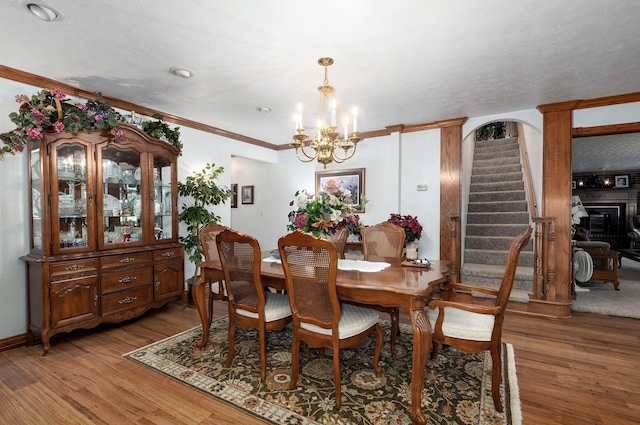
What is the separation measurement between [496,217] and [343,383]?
14.1ft

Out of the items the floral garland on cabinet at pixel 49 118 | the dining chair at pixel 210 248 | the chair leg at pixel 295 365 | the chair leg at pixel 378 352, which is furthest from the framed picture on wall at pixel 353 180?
the chair leg at pixel 295 365

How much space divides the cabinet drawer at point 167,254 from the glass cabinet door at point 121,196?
0.23 meters

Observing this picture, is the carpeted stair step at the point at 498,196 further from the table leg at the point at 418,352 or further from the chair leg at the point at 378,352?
the table leg at the point at 418,352

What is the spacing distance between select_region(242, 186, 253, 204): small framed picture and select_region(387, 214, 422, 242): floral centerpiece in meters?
3.17

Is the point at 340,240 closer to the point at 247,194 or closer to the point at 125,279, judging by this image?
the point at 125,279

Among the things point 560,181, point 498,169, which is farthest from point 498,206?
point 560,181

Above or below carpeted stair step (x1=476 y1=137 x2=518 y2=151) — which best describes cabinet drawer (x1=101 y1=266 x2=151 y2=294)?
below

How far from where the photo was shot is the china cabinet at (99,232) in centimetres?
267

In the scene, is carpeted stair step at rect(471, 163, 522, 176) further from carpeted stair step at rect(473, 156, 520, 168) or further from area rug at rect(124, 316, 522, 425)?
area rug at rect(124, 316, 522, 425)

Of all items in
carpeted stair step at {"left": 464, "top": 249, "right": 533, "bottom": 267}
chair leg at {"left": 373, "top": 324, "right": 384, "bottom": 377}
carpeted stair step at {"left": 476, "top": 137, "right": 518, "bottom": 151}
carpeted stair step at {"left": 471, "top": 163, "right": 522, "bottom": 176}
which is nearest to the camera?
chair leg at {"left": 373, "top": 324, "right": 384, "bottom": 377}

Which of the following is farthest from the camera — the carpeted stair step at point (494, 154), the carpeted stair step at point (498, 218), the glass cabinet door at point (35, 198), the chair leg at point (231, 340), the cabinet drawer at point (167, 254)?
the carpeted stair step at point (494, 154)

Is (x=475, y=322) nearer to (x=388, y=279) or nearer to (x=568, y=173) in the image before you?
(x=388, y=279)

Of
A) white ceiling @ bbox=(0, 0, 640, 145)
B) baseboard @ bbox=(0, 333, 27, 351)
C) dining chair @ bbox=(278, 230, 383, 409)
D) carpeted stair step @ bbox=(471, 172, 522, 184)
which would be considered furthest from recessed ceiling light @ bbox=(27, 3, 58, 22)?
carpeted stair step @ bbox=(471, 172, 522, 184)

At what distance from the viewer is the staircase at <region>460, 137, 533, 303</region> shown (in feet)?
13.7
